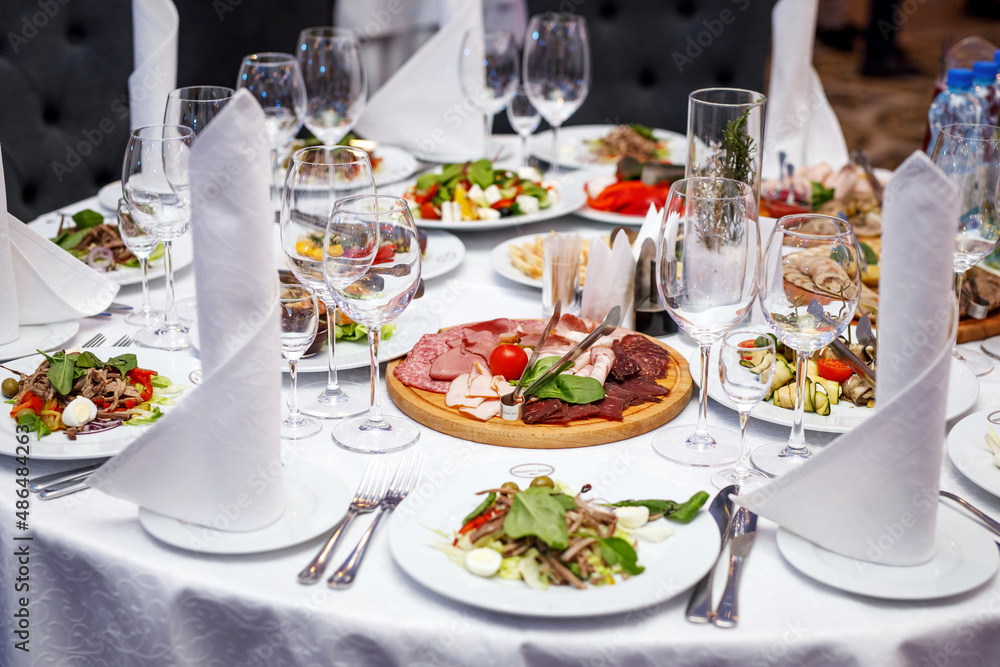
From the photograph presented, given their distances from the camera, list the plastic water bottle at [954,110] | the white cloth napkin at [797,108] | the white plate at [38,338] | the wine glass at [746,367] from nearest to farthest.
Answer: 1. the wine glass at [746,367]
2. the white plate at [38,338]
3. the plastic water bottle at [954,110]
4. the white cloth napkin at [797,108]

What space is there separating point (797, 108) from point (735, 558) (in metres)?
1.85

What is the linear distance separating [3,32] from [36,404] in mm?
1754

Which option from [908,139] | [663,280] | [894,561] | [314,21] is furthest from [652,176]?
[908,139]

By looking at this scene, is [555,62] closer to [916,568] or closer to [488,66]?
[488,66]

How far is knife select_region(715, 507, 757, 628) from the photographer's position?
0.92m

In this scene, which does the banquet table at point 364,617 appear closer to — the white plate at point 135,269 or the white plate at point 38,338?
the white plate at point 38,338

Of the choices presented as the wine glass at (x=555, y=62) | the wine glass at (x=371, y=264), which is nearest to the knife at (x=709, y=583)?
the wine glass at (x=371, y=264)

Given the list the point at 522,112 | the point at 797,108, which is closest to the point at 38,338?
the point at 522,112

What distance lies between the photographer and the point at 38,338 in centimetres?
154

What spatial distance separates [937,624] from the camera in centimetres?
92

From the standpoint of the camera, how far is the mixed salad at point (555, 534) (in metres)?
0.94

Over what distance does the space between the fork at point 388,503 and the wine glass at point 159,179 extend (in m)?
0.52

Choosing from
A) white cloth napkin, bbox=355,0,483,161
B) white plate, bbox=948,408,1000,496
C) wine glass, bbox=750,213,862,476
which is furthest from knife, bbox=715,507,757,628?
white cloth napkin, bbox=355,0,483,161

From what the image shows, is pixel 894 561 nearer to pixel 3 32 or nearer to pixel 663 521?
pixel 663 521
